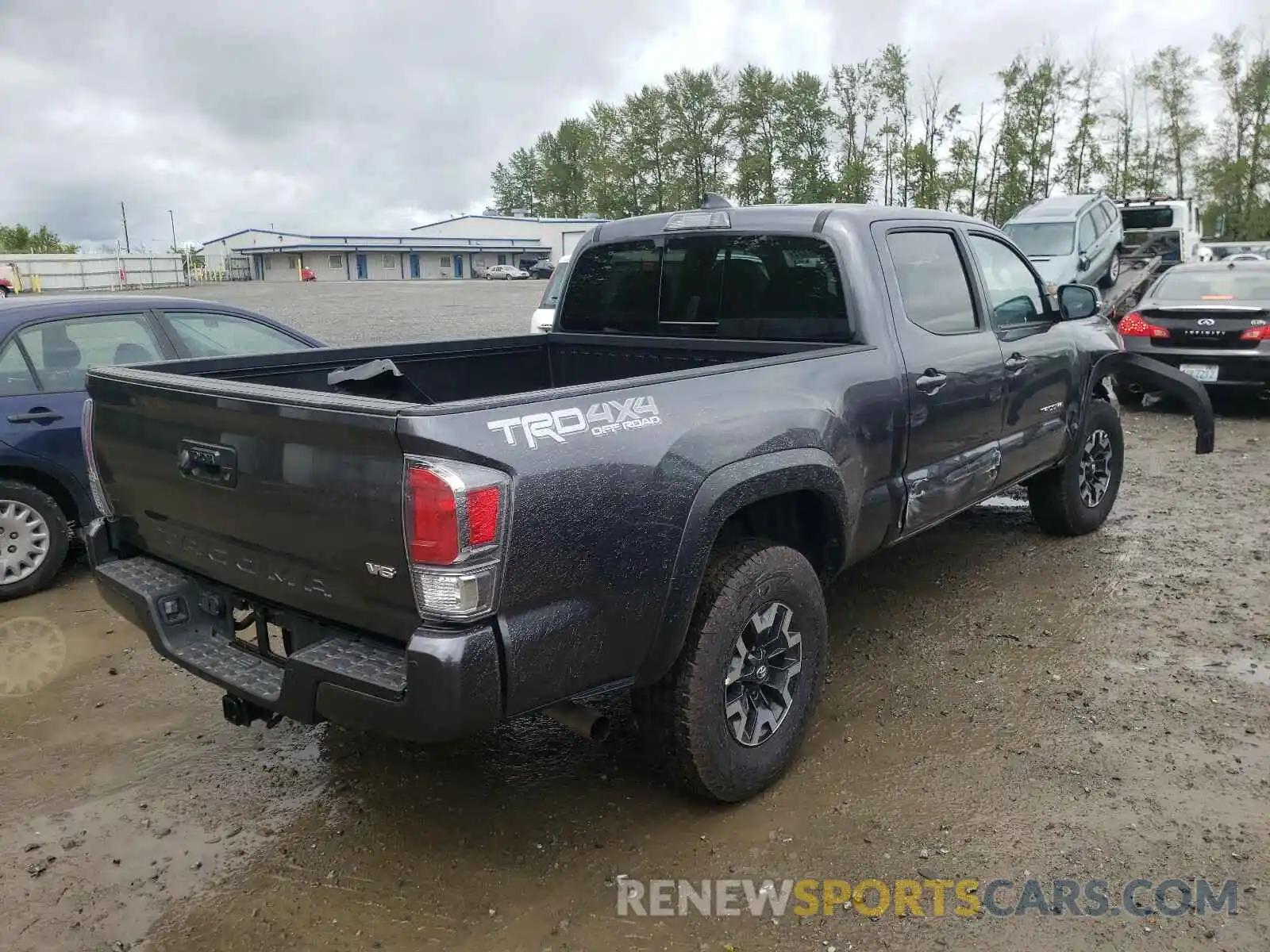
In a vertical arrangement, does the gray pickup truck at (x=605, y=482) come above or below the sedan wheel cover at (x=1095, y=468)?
above

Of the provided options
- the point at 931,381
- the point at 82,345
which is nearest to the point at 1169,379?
the point at 931,381

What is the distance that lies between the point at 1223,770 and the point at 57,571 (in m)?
5.92

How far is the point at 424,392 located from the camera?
4.49 m

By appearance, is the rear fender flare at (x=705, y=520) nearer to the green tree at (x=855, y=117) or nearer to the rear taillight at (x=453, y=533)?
the rear taillight at (x=453, y=533)

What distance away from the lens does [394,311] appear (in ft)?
99.0

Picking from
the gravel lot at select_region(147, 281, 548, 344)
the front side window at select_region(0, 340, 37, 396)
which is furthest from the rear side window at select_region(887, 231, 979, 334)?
the gravel lot at select_region(147, 281, 548, 344)

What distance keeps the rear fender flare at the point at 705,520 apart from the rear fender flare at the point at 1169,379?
11.1ft

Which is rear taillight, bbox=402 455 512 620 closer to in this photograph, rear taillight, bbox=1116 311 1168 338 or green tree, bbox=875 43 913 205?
rear taillight, bbox=1116 311 1168 338

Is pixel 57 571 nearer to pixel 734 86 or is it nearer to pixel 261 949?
pixel 261 949

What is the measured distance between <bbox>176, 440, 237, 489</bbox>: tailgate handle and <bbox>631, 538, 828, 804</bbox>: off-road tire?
140 centimetres

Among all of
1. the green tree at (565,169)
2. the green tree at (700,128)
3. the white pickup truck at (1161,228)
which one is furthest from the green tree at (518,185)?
the white pickup truck at (1161,228)

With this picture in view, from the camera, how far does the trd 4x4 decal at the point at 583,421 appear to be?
250cm

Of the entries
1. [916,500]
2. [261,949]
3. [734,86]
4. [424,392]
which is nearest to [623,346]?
[424,392]

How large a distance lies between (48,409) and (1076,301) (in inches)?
224
